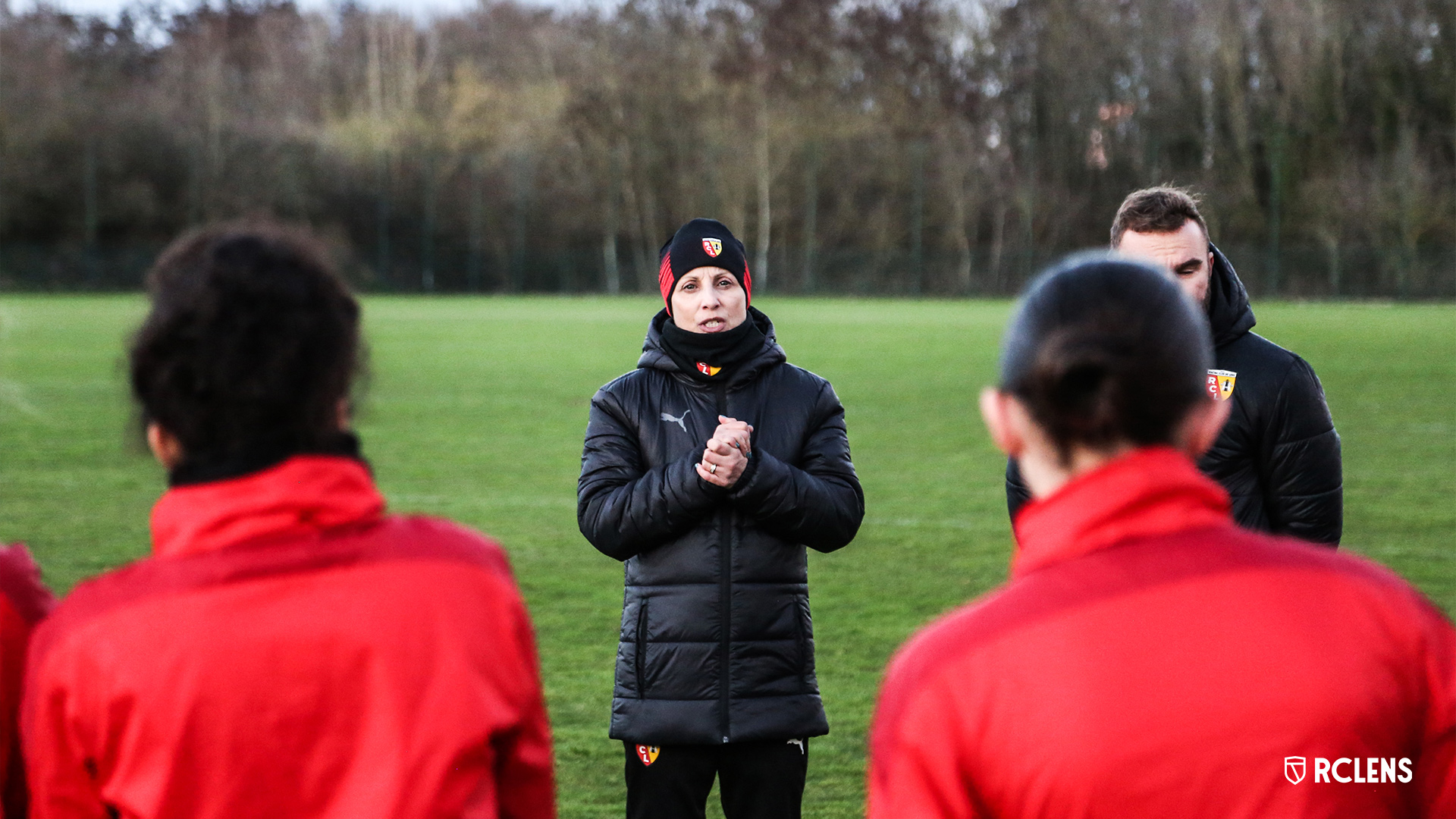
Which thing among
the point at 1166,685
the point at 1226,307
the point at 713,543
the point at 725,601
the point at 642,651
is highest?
the point at 1226,307

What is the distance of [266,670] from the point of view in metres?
1.54

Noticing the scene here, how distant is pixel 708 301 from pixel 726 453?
1.63 ft

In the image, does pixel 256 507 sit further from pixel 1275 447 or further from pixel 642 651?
pixel 1275 447

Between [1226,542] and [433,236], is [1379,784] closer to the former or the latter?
[1226,542]

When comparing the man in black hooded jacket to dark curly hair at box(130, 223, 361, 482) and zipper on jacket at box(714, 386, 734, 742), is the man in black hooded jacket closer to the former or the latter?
zipper on jacket at box(714, 386, 734, 742)

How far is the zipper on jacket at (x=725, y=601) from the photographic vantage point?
121 inches

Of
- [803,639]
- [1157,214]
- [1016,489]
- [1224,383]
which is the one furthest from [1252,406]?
[803,639]

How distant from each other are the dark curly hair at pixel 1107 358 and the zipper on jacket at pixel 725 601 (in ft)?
5.76

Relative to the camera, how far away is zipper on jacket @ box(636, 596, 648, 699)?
3139 mm

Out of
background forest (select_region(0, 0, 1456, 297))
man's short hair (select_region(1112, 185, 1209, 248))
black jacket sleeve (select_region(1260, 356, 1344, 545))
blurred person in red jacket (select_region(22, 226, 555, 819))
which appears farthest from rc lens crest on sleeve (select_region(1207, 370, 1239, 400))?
background forest (select_region(0, 0, 1456, 297))

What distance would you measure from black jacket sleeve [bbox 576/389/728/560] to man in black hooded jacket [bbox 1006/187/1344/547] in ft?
3.95

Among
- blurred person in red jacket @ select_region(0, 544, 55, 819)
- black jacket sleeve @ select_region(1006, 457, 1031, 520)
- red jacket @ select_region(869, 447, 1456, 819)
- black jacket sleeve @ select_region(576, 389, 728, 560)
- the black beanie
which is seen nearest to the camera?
red jacket @ select_region(869, 447, 1456, 819)

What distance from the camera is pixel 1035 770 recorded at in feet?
4.49

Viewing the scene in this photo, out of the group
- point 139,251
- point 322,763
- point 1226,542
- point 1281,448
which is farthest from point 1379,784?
point 139,251
